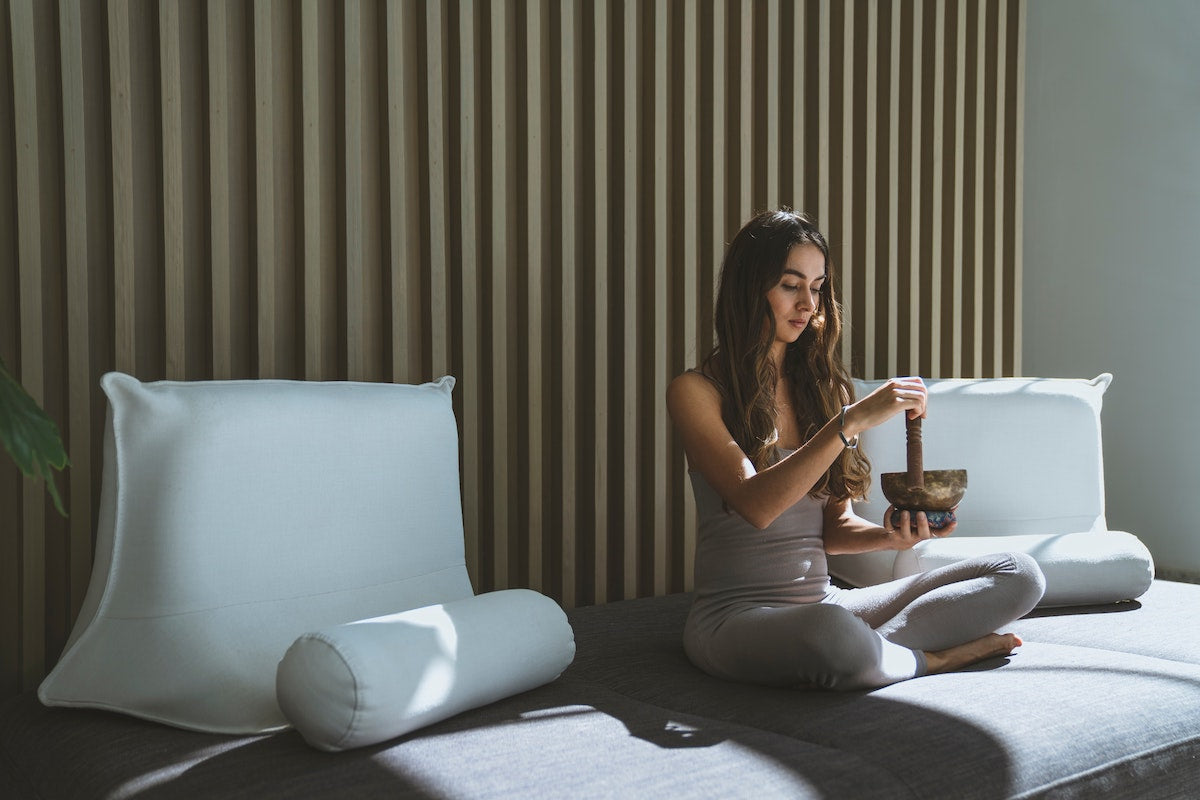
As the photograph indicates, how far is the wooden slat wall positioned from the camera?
2.11 m

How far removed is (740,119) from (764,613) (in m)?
1.65

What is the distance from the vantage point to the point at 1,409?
3.38 ft

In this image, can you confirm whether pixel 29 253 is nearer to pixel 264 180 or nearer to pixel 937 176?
pixel 264 180

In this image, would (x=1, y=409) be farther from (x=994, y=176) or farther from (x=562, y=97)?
(x=994, y=176)

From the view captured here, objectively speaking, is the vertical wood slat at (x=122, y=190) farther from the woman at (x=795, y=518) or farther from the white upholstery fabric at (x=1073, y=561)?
the white upholstery fabric at (x=1073, y=561)

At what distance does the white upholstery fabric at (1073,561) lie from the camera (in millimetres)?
2443

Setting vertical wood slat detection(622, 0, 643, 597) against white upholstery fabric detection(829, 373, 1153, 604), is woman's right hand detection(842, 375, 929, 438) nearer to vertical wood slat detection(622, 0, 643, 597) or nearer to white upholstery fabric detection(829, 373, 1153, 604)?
white upholstery fabric detection(829, 373, 1153, 604)

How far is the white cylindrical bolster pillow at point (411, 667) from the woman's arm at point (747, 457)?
0.43 meters

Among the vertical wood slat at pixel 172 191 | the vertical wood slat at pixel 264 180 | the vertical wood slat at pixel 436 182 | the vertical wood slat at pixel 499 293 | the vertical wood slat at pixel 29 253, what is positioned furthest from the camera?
the vertical wood slat at pixel 499 293

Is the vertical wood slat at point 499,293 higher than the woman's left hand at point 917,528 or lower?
higher

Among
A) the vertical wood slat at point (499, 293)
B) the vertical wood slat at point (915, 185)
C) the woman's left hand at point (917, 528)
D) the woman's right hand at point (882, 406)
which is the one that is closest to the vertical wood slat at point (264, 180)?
the vertical wood slat at point (499, 293)

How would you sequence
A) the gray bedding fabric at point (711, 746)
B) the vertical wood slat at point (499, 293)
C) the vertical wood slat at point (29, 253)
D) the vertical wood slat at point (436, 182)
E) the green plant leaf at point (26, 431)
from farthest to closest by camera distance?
the vertical wood slat at point (499, 293) < the vertical wood slat at point (436, 182) < the vertical wood slat at point (29, 253) < the gray bedding fabric at point (711, 746) < the green plant leaf at point (26, 431)

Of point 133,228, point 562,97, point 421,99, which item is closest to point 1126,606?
point 562,97

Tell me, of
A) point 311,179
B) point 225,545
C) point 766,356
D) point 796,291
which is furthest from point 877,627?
point 311,179
